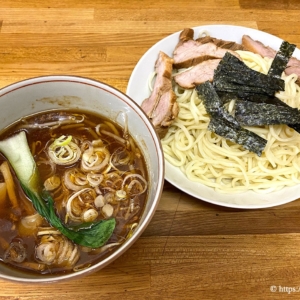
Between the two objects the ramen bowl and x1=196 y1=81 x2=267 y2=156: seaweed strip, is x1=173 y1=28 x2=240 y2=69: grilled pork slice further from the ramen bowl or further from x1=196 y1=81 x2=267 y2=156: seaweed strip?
the ramen bowl

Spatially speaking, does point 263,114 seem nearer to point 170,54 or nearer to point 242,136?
point 242,136

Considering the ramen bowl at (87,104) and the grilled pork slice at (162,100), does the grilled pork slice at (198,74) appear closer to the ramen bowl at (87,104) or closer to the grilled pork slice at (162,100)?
the grilled pork slice at (162,100)

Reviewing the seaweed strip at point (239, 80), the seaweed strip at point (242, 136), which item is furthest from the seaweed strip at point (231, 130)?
the seaweed strip at point (239, 80)

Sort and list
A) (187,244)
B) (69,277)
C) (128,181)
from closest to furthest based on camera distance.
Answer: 1. (69,277)
2. (128,181)
3. (187,244)

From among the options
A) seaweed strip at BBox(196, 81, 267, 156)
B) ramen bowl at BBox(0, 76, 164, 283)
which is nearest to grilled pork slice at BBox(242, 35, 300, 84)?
seaweed strip at BBox(196, 81, 267, 156)

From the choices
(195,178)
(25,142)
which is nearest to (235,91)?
(195,178)

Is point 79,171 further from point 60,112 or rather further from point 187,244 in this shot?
point 187,244
